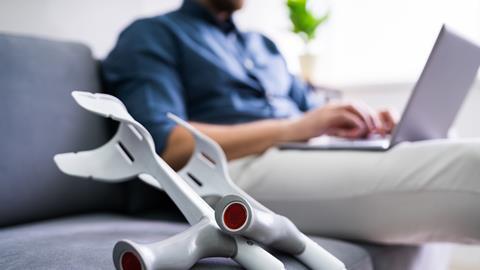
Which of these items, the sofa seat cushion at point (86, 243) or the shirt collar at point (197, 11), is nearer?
the sofa seat cushion at point (86, 243)

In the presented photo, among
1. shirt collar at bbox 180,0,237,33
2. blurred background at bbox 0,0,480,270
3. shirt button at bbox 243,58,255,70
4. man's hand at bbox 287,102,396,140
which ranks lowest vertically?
blurred background at bbox 0,0,480,270

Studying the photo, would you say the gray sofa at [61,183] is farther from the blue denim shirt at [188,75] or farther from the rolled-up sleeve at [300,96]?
the rolled-up sleeve at [300,96]

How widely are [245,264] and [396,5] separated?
199 cm

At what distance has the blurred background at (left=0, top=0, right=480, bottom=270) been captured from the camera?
6.59 feet

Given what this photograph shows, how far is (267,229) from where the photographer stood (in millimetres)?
492

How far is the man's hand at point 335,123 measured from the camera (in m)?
0.95

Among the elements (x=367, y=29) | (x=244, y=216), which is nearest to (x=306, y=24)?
(x=367, y=29)

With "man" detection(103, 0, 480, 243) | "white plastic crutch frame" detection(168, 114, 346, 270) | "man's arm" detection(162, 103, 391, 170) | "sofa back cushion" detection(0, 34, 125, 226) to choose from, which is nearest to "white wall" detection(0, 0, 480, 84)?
"man" detection(103, 0, 480, 243)

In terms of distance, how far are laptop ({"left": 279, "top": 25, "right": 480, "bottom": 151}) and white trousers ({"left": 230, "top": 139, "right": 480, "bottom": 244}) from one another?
0.12 ft

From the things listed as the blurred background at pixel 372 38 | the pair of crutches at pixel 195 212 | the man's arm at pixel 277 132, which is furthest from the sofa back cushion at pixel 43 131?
the blurred background at pixel 372 38

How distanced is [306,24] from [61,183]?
1372 millimetres

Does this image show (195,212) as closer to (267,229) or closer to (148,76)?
(267,229)

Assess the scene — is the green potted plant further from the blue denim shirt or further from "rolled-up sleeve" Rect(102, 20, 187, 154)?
"rolled-up sleeve" Rect(102, 20, 187, 154)

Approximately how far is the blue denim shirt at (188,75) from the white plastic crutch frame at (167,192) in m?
0.34
